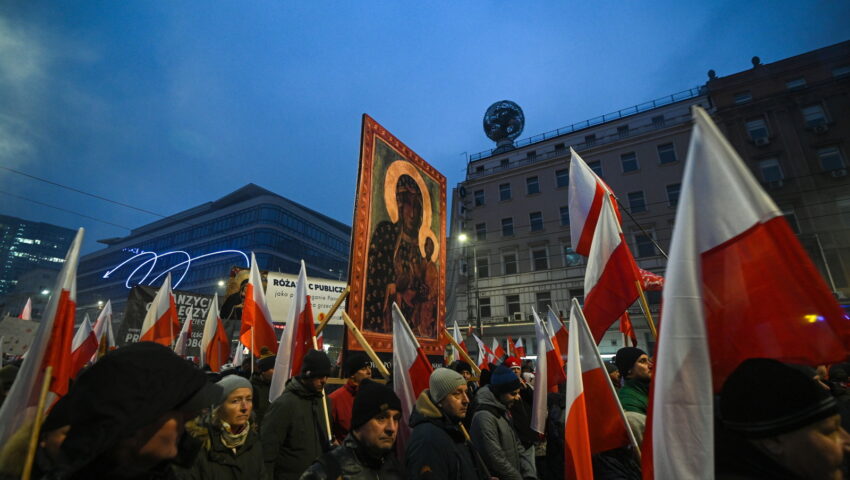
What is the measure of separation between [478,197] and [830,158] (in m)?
22.4

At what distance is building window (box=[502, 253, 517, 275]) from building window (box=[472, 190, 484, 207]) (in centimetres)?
549

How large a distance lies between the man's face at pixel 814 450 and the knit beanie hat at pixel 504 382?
9.54 feet

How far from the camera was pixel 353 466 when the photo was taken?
241 centimetres

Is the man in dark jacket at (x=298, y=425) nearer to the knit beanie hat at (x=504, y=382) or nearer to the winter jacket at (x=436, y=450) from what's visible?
the winter jacket at (x=436, y=450)

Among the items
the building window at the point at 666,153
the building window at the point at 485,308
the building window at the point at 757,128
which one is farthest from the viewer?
the building window at the point at 485,308

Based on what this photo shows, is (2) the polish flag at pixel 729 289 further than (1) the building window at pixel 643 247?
No

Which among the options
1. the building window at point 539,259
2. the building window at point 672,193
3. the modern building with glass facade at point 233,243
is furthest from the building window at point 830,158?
the modern building with glass facade at point 233,243

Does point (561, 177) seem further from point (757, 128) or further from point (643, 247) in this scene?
point (757, 128)

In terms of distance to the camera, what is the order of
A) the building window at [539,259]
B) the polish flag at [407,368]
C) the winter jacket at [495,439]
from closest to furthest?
the winter jacket at [495,439] < the polish flag at [407,368] < the building window at [539,259]

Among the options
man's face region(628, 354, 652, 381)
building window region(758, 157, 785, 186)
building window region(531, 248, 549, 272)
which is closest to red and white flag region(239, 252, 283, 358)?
man's face region(628, 354, 652, 381)

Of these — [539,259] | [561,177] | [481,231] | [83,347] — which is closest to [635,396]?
[83,347]

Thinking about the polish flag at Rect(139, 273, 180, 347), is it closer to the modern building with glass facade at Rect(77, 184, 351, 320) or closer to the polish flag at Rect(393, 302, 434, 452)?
the polish flag at Rect(393, 302, 434, 452)

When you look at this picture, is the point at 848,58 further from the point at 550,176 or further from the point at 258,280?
the point at 258,280

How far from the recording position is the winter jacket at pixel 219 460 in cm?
270
